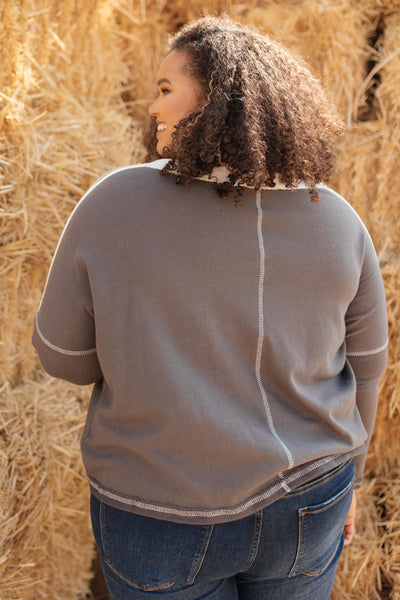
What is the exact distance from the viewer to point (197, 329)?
2.24 feet

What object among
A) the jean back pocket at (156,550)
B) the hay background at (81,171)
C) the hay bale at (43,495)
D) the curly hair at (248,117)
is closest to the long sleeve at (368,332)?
the curly hair at (248,117)

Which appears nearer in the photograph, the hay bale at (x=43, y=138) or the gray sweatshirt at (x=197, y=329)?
the gray sweatshirt at (x=197, y=329)

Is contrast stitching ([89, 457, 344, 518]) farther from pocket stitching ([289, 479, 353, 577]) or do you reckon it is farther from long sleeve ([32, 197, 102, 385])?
long sleeve ([32, 197, 102, 385])

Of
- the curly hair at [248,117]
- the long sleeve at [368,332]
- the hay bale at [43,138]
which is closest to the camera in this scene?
the curly hair at [248,117]

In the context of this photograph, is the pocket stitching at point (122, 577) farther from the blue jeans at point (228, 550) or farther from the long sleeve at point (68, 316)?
the long sleeve at point (68, 316)

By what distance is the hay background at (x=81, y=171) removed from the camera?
122 centimetres

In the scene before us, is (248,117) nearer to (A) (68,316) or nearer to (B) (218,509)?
(A) (68,316)

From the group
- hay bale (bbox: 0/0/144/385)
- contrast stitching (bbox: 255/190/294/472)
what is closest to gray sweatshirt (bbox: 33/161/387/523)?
contrast stitching (bbox: 255/190/294/472)

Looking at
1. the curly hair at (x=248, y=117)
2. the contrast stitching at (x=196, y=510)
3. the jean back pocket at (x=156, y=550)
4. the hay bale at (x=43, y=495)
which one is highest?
the curly hair at (x=248, y=117)

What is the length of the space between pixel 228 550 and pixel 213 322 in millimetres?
273

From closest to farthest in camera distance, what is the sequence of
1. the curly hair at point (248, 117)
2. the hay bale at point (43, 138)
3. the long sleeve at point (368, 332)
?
the curly hair at point (248, 117) → the long sleeve at point (368, 332) → the hay bale at point (43, 138)

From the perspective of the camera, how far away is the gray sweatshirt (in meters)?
0.68

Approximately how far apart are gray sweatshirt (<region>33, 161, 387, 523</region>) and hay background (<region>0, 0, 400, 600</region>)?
1.79 ft

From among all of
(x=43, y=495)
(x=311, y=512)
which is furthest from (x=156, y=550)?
(x=43, y=495)
